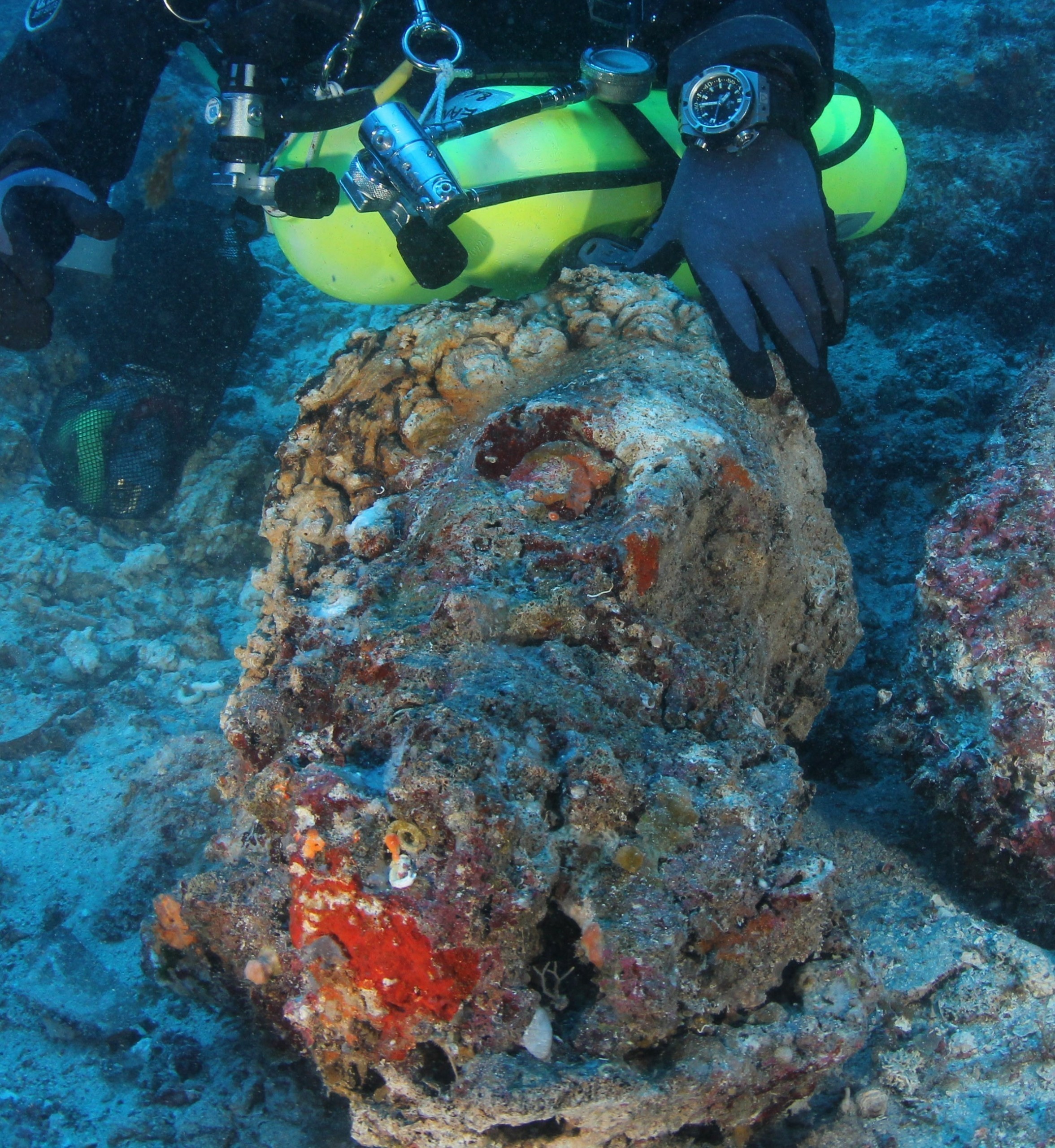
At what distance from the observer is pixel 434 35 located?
2.48 m

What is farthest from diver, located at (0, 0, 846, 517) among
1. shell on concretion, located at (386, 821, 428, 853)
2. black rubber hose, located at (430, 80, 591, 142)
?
shell on concretion, located at (386, 821, 428, 853)

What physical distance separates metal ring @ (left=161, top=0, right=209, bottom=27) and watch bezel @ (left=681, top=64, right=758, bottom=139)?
2079 millimetres

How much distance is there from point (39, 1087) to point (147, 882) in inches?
23.4

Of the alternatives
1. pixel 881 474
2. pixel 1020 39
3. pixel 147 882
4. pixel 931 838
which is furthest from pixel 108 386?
pixel 1020 39

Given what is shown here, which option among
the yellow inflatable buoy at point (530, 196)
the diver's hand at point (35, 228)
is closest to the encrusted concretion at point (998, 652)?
the yellow inflatable buoy at point (530, 196)

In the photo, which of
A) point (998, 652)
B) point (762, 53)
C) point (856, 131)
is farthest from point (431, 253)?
point (998, 652)

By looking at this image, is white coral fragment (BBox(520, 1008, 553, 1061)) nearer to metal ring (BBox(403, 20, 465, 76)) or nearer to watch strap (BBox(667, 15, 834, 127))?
watch strap (BBox(667, 15, 834, 127))

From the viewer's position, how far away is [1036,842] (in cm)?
168

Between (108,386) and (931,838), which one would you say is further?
(108,386)

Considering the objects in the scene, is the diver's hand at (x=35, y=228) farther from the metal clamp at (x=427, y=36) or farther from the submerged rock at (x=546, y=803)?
the submerged rock at (x=546, y=803)

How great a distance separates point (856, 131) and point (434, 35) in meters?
1.71

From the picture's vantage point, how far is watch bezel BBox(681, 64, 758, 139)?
7.39 ft

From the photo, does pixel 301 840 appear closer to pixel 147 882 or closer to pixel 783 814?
pixel 783 814

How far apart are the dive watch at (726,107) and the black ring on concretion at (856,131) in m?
0.63
